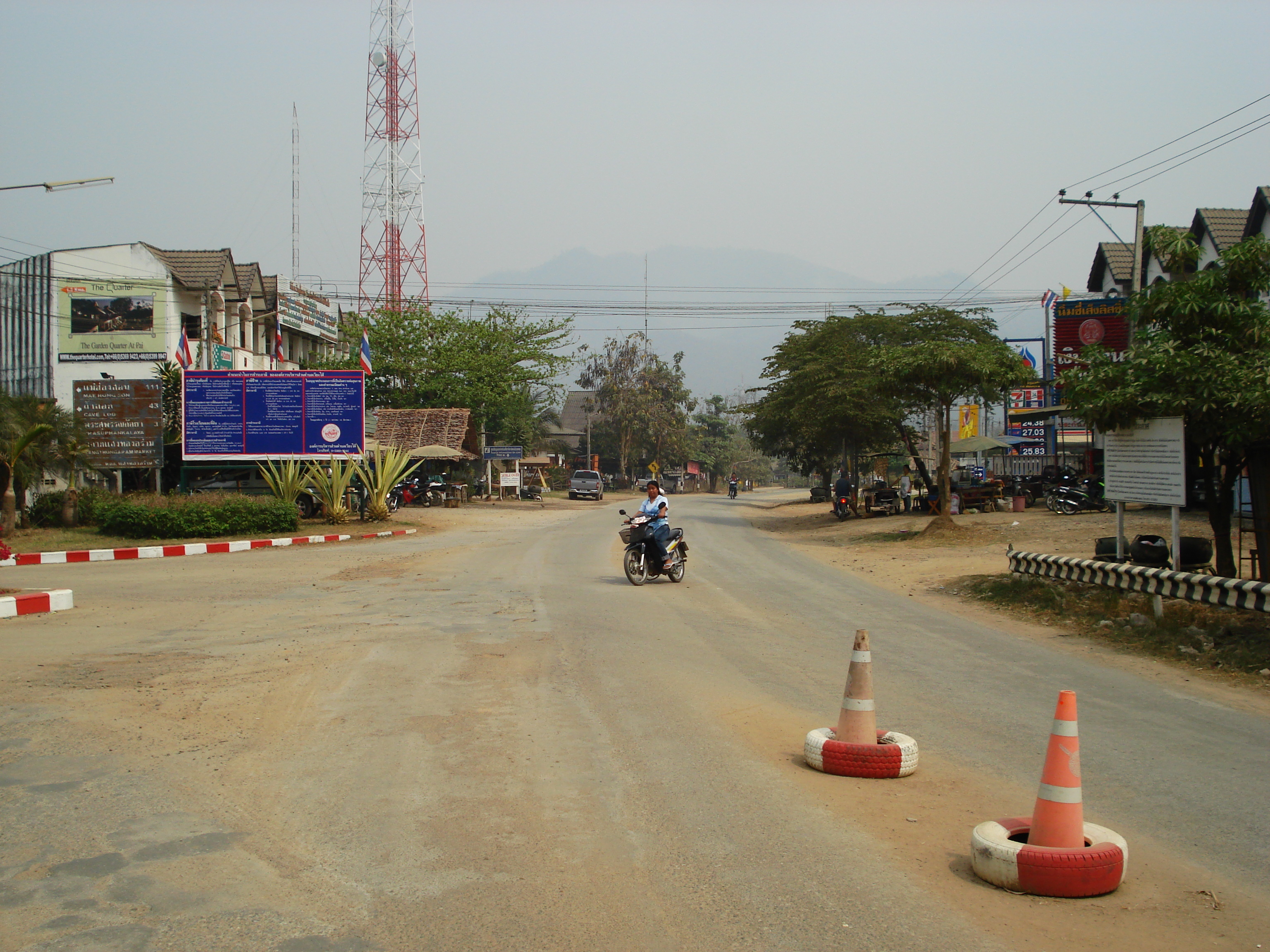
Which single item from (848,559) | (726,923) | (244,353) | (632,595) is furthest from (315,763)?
(244,353)

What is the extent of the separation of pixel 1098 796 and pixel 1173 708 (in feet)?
9.21

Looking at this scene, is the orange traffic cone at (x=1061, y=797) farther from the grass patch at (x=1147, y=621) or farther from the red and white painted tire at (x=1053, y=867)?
the grass patch at (x=1147, y=621)

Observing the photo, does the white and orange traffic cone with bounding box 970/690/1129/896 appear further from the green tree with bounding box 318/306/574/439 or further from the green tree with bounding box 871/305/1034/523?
the green tree with bounding box 318/306/574/439

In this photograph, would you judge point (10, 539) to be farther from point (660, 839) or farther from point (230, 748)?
point (660, 839)

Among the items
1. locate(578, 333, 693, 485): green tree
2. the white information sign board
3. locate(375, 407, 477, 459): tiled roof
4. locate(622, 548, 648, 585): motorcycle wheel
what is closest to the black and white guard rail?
the white information sign board

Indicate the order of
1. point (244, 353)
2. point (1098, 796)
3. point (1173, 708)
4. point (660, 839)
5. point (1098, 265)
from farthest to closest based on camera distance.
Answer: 1. point (244, 353)
2. point (1098, 265)
3. point (1173, 708)
4. point (1098, 796)
5. point (660, 839)

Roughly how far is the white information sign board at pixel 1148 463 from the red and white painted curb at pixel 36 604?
13.5 meters

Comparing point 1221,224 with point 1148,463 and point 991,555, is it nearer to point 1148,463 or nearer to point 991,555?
point 991,555

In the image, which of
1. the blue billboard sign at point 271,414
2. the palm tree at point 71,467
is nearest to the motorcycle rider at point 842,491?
the blue billboard sign at point 271,414

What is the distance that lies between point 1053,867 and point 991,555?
16401 millimetres

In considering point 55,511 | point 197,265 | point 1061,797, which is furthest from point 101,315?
point 1061,797

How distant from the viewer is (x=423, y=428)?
41875 mm

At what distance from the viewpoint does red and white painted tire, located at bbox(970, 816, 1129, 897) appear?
4062 millimetres

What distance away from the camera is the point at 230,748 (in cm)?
620
